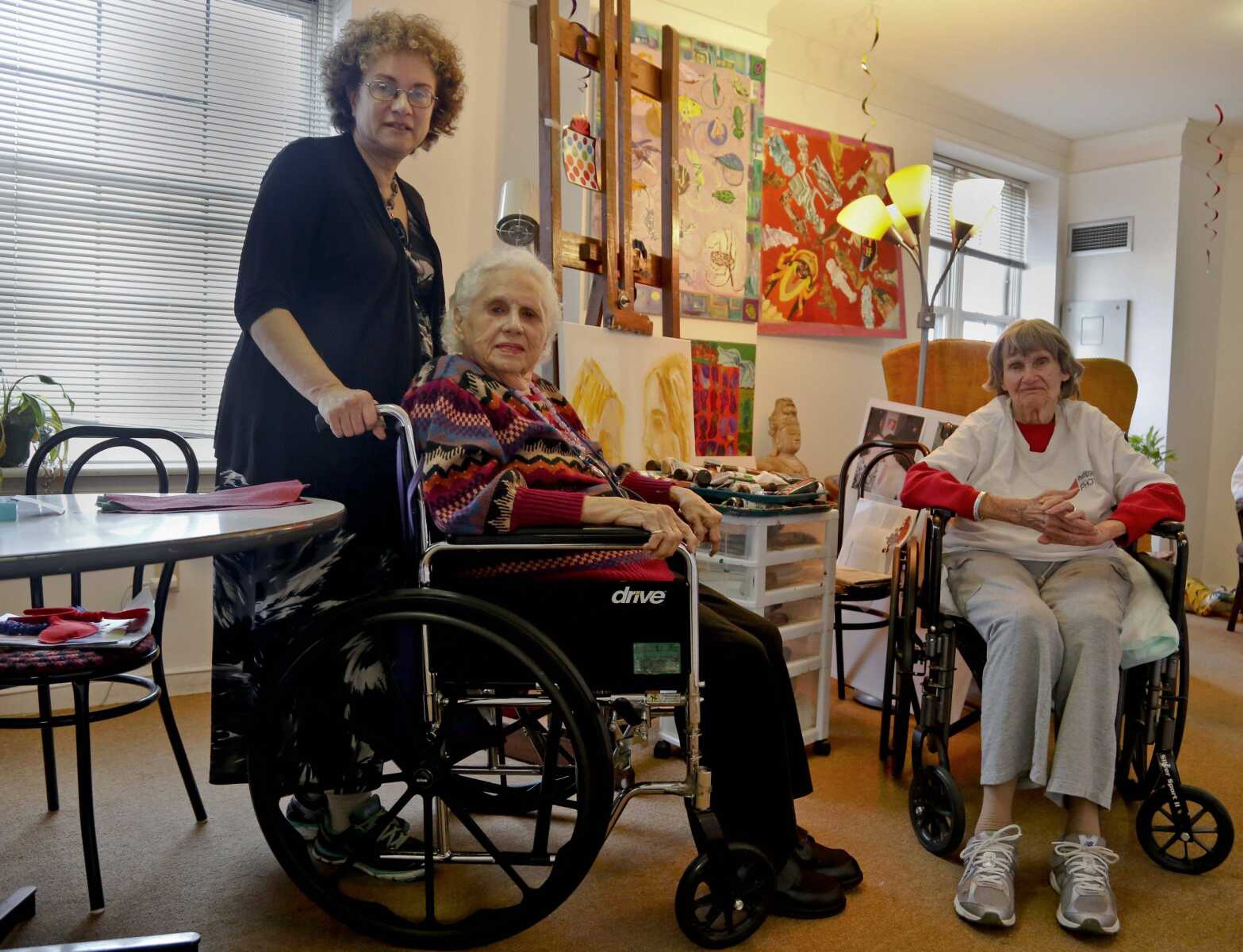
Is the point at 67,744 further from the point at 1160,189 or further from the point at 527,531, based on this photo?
the point at 1160,189

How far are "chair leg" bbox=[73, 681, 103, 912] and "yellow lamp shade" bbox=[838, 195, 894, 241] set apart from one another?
10.6 ft

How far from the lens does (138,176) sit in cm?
285

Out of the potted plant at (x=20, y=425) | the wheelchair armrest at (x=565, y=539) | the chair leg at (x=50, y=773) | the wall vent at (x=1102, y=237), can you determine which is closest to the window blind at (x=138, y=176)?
the potted plant at (x=20, y=425)

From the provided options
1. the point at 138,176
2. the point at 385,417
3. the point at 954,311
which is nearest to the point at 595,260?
the point at 385,417

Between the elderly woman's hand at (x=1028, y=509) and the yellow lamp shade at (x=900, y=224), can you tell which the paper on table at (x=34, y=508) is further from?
the yellow lamp shade at (x=900, y=224)

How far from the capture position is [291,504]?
55.1 inches

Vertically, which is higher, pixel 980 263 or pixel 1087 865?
pixel 980 263

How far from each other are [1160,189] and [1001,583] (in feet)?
15.3

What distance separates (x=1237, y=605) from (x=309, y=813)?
14.1 ft

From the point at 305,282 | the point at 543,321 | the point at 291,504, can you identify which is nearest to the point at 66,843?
the point at 291,504

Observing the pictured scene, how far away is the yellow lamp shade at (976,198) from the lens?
148 inches

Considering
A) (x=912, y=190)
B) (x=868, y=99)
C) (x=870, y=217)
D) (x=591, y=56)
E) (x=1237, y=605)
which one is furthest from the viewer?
(x=868, y=99)

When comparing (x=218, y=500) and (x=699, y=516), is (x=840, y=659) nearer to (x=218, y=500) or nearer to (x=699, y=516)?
(x=699, y=516)

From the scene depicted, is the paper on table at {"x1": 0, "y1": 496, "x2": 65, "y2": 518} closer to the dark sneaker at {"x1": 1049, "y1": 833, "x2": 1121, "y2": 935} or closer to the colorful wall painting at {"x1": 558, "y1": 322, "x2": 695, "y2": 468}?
the colorful wall painting at {"x1": 558, "y1": 322, "x2": 695, "y2": 468}
